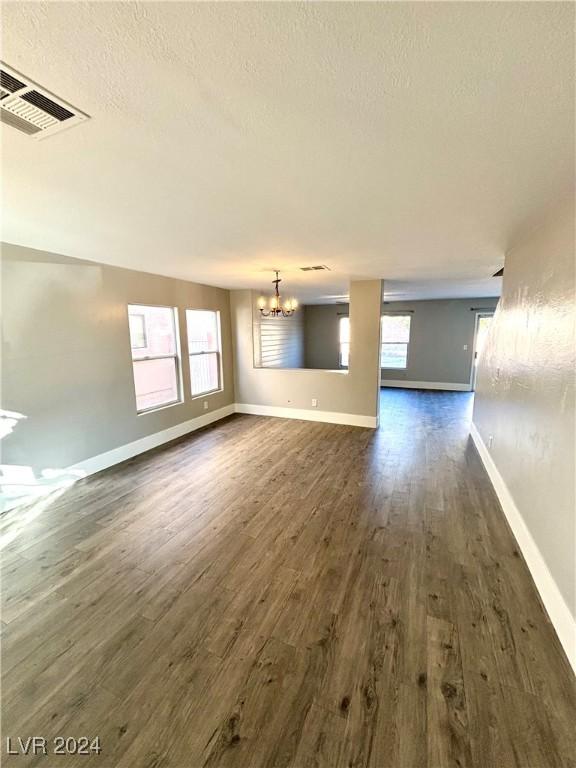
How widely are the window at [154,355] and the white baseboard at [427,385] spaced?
5.99 meters

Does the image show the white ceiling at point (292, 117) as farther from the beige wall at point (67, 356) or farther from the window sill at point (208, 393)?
the window sill at point (208, 393)

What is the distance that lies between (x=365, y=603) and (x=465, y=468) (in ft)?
8.23

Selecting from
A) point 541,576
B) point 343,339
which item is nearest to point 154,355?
point 541,576

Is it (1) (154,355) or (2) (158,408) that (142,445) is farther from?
(1) (154,355)

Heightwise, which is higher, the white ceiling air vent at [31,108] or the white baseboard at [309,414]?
the white ceiling air vent at [31,108]

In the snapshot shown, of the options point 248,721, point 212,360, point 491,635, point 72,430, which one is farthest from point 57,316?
point 491,635

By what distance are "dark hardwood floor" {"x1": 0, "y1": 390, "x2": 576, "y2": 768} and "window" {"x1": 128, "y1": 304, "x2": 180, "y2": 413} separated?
1667 mm

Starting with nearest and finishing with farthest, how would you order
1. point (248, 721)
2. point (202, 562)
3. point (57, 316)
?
1. point (248, 721)
2. point (202, 562)
3. point (57, 316)

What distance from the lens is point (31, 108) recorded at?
1129mm

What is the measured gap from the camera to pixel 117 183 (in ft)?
5.60

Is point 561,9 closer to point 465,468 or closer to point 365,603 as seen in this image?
point 365,603

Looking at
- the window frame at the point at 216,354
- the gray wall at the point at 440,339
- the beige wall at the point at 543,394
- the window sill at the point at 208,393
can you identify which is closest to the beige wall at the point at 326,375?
the window frame at the point at 216,354

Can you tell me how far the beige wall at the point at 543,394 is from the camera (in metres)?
1.72

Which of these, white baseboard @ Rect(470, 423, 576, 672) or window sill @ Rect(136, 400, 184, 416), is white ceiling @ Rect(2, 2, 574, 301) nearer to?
white baseboard @ Rect(470, 423, 576, 672)
